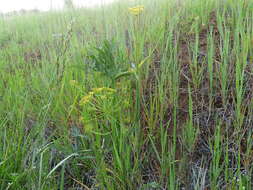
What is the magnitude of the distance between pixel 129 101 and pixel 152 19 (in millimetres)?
900

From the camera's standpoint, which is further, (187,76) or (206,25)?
(206,25)

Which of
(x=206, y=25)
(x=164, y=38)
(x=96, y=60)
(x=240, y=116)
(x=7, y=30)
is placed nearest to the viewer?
(x=240, y=116)

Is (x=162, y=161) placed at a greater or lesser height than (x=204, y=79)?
lesser

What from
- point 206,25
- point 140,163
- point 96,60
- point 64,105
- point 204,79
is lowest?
point 140,163

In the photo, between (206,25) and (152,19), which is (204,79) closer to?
(206,25)

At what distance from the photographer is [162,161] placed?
95cm

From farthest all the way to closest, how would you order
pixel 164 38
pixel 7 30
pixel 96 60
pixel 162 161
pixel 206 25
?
pixel 7 30 → pixel 206 25 → pixel 164 38 → pixel 96 60 → pixel 162 161

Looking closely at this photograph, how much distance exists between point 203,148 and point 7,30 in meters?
3.79

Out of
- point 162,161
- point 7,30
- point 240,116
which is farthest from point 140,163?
point 7,30

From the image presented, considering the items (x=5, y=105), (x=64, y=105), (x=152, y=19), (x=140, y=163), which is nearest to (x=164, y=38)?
(x=152, y=19)

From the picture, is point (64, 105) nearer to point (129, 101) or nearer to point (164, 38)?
point (129, 101)

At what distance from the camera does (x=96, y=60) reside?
1177 millimetres

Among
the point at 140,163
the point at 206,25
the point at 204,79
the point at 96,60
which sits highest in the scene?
the point at 206,25

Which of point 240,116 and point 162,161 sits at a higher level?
point 240,116
